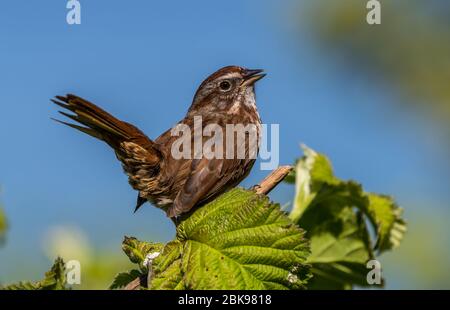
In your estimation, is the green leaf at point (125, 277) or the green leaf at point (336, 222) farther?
the green leaf at point (336, 222)

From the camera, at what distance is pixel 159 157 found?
19.4 feet

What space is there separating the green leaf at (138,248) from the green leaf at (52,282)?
2.46 feet

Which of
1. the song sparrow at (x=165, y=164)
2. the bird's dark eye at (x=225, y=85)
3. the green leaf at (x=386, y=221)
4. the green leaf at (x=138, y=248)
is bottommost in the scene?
the green leaf at (x=138, y=248)

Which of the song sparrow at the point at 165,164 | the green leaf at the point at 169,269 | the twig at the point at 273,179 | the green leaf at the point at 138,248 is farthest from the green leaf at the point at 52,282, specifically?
the song sparrow at the point at 165,164

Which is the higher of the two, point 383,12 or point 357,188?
point 383,12

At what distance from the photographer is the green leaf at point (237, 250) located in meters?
3.62

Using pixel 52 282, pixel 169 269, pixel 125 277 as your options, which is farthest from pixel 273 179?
pixel 52 282

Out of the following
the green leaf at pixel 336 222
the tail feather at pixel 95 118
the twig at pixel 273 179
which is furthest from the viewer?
the green leaf at pixel 336 222

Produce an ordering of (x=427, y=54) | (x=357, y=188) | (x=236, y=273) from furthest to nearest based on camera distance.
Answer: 1. (x=427, y=54)
2. (x=357, y=188)
3. (x=236, y=273)

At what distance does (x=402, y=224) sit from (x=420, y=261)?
4.58 feet

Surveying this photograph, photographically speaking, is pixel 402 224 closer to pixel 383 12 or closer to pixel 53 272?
pixel 53 272

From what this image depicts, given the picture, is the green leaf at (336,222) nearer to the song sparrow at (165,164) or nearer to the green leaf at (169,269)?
the song sparrow at (165,164)
